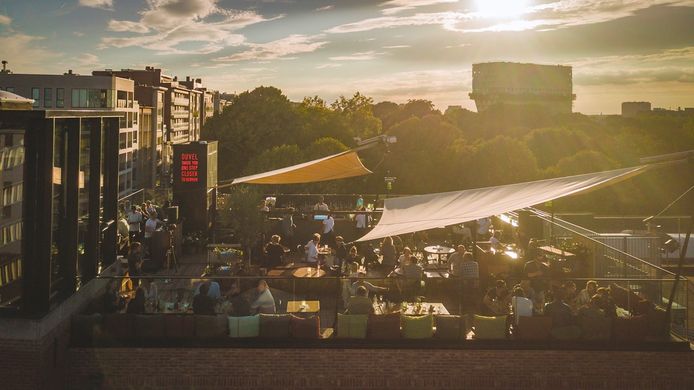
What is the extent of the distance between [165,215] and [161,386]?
32.3 ft

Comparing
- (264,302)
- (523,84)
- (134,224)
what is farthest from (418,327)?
(523,84)

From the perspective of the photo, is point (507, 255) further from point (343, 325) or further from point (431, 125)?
point (431, 125)

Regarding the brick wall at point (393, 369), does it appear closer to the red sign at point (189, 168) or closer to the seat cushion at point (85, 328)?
the seat cushion at point (85, 328)

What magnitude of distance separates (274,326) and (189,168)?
394 inches

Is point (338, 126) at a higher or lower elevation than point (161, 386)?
higher

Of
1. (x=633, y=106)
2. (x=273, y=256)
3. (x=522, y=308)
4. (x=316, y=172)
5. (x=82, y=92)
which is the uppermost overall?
(x=633, y=106)

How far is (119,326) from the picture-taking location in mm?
10070

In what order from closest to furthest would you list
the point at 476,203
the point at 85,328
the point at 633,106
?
the point at 85,328
the point at 476,203
the point at 633,106

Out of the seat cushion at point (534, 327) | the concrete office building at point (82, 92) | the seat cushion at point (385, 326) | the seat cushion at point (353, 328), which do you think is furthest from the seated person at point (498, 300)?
the concrete office building at point (82, 92)

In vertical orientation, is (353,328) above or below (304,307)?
below

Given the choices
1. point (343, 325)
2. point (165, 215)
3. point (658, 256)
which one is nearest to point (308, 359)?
point (343, 325)

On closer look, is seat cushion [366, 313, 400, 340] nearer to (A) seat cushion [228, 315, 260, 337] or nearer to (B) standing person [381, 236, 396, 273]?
(A) seat cushion [228, 315, 260, 337]

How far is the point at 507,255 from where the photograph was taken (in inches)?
589

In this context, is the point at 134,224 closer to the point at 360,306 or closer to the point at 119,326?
the point at 119,326
